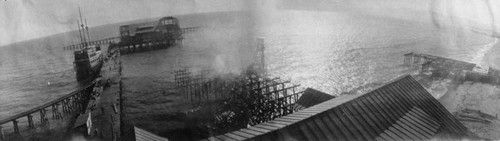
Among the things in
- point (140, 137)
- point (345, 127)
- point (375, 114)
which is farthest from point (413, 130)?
point (140, 137)

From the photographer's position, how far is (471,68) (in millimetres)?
63062

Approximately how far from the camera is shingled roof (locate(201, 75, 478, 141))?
15734 millimetres

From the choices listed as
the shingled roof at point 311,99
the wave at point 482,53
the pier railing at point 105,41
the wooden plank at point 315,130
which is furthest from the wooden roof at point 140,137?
the pier railing at point 105,41

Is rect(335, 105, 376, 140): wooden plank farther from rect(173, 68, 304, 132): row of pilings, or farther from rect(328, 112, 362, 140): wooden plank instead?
rect(173, 68, 304, 132): row of pilings

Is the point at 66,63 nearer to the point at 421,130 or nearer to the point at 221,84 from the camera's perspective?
the point at 221,84

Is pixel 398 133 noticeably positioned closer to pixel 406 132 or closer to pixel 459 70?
pixel 406 132

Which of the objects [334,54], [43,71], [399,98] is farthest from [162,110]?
[43,71]

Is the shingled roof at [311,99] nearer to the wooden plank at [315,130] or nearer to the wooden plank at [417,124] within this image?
the wooden plank at [417,124]

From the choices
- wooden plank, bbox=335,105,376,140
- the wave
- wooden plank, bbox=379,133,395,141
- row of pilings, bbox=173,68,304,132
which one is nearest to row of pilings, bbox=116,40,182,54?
row of pilings, bbox=173,68,304,132

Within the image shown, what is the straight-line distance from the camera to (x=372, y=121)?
17938 millimetres

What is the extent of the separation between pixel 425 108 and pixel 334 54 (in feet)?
271

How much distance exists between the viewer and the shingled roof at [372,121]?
619 inches

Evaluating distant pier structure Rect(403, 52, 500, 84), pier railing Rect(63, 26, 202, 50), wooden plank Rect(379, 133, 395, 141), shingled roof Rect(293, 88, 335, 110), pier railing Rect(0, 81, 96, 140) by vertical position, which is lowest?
pier railing Rect(0, 81, 96, 140)

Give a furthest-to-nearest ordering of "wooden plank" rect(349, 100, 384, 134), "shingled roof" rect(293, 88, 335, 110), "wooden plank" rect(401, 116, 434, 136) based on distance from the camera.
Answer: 1. "shingled roof" rect(293, 88, 335, 110)
2. "wooden plank" rect(401, 116, 434, 136)
3. "wooden plank" rect(349, 100, 384, 134)
